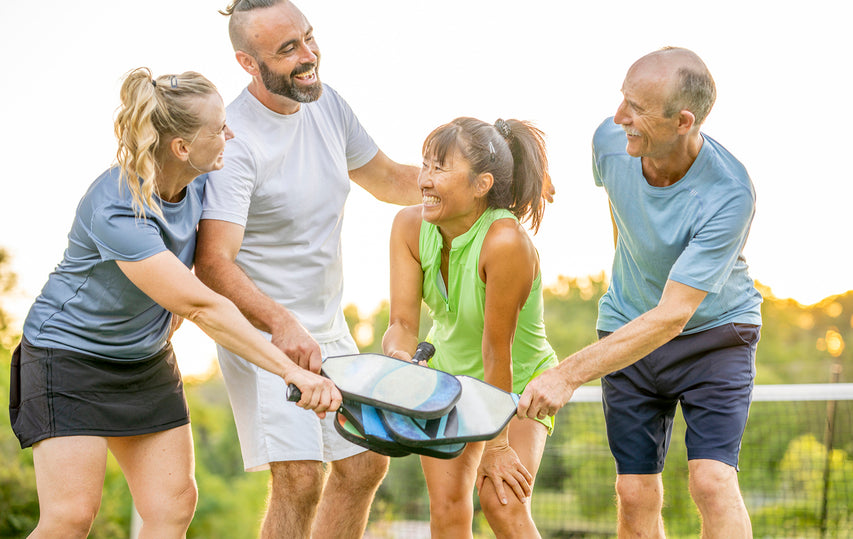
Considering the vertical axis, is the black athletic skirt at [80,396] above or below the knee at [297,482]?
above

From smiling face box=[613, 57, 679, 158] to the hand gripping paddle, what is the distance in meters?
1.33

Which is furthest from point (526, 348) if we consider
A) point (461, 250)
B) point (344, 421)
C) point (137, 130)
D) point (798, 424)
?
point (798, 424)

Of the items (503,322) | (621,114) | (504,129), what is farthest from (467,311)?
(621,114)

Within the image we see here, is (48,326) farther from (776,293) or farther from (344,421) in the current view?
(776,293)

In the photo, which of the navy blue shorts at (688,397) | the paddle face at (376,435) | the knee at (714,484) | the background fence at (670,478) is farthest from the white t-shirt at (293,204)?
the background fence at (670,478)

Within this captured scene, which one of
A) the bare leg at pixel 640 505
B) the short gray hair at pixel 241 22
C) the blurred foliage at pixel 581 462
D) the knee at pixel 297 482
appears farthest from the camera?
the blurred foliage at pixel 581 462

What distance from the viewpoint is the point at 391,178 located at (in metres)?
4.93

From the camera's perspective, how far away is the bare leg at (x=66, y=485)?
3.44 meters

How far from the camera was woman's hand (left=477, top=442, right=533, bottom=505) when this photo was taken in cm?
383

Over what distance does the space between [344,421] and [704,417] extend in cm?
167

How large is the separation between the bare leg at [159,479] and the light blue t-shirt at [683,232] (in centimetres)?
210

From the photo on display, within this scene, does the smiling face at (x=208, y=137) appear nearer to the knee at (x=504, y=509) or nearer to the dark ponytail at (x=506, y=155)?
the dark ponytail at (x=506, y=155)

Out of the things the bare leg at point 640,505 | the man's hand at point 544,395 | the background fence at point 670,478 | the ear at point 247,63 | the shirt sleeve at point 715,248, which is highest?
the ear at point 247,63

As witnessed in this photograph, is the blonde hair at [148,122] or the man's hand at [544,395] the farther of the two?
the man's hand at [544,395]
